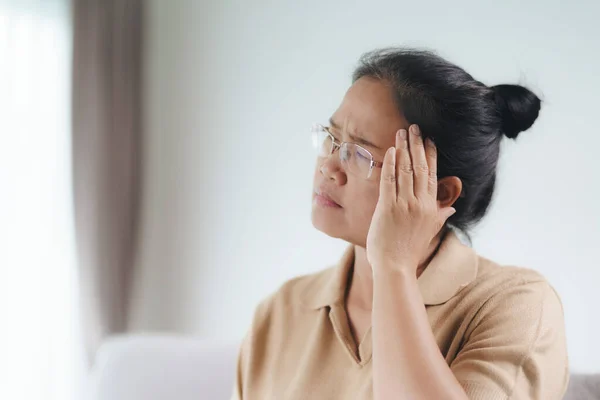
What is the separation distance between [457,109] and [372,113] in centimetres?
17

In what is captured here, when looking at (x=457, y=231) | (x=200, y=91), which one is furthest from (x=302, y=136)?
(x=457, y=231)

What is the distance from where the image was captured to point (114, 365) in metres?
1.89

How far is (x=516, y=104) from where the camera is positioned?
1.41m

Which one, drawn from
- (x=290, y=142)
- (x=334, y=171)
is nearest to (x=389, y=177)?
(x=334, y=171)

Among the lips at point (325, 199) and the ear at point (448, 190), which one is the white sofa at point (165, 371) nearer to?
the lips at point (325, 199)

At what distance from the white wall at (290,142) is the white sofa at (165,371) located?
3.37ft

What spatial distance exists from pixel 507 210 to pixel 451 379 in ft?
4.78

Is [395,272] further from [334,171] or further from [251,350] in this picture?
[251,350]

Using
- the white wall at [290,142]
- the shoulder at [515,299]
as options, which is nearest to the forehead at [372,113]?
the shoulder at [515,299]

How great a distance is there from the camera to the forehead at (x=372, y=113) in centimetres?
135

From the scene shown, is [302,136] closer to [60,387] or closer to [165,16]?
[165,16]

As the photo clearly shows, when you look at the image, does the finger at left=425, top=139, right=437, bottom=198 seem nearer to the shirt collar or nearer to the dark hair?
the dark hair

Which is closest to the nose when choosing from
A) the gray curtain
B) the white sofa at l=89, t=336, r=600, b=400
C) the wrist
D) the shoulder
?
the wrist

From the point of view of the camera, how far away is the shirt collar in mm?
1370
